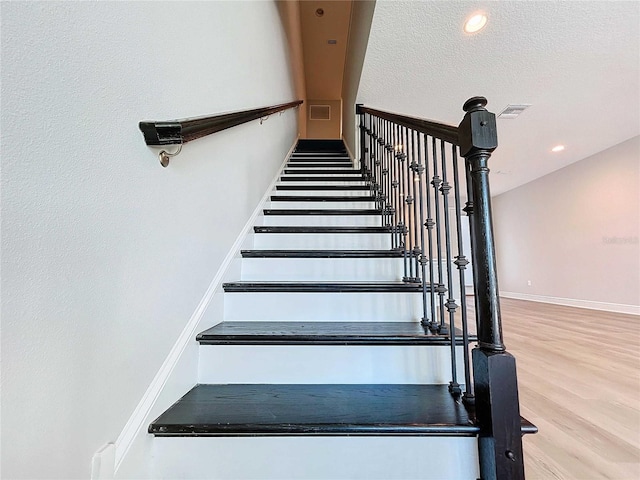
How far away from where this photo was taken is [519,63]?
2762mm

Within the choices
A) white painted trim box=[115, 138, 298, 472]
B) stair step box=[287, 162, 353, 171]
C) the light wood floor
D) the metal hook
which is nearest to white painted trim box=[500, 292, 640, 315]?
the light wood floor

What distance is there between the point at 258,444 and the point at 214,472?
0.14 metres

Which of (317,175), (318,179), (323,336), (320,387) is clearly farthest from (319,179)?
(320,387)

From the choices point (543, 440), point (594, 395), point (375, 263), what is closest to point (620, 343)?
point (594, 395)

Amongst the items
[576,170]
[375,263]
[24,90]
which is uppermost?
[576,170]

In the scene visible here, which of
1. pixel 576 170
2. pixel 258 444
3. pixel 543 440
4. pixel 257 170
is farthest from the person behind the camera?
pixel 576 170

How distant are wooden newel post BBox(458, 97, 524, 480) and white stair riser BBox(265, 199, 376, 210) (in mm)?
1639

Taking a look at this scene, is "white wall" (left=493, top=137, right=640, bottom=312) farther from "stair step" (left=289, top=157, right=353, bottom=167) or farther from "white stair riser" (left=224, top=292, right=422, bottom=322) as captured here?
"white stair riser" (left=224, top=292, right=422, bottom=322)

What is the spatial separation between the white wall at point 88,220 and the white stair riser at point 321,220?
1.13 metres

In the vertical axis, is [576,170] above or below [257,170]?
above

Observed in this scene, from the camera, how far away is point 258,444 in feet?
2.77

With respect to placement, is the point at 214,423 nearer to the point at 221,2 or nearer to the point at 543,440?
the point at 543,440

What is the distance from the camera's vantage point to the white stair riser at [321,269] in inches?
67.6

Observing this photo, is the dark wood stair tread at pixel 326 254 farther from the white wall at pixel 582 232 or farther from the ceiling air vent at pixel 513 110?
the white wall at pixel 582 232
